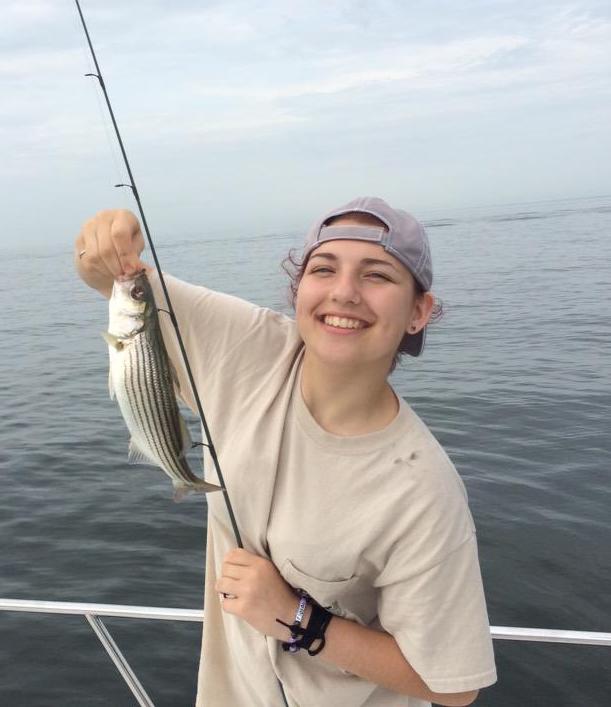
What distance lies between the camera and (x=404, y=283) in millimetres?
1971

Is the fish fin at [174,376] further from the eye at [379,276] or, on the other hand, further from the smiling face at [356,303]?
the eye at [379,276]

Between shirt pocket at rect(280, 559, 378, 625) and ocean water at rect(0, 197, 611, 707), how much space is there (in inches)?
47.1

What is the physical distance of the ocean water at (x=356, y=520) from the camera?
4.97 m

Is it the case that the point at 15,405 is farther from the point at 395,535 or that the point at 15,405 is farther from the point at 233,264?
the point at 233,264

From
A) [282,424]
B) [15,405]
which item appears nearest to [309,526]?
[282,424]

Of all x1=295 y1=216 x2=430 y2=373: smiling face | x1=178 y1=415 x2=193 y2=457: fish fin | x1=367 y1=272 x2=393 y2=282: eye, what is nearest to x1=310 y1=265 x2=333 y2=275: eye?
x1=295 y1=216 x2=430 y2=373: smiling face

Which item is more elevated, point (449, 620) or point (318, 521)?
point (318, 521)

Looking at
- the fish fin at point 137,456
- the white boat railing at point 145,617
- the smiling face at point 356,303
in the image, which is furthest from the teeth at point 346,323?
the white boat railing at point 145,617

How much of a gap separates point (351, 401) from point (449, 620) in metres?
0.71

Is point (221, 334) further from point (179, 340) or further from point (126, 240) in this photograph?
point (126, 240)

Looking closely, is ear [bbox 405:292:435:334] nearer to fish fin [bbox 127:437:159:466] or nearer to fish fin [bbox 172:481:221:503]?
fish fin [bbox 172:481:221:503]

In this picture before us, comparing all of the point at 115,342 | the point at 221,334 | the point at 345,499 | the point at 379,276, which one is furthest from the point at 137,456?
the point at 379,276

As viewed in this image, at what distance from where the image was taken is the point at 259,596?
1903mm

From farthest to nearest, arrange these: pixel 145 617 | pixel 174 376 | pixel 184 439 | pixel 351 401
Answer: pixel 145 617
pixel 174 376
pixel 184 439
pixel 351 401
